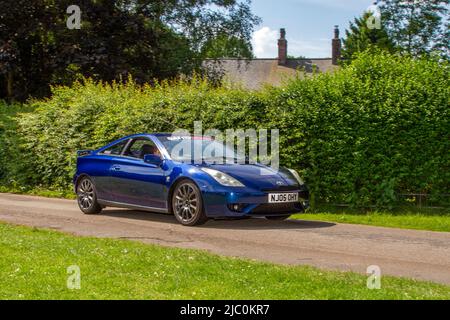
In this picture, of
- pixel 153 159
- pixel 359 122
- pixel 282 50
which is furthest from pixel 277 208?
pixel 282 50

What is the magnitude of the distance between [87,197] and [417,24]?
41796 millimetres

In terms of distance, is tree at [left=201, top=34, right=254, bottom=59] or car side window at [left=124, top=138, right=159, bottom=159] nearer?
car side window at [left=124, top=138, right=159, bottom=159]

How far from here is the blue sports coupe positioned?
38.1ft

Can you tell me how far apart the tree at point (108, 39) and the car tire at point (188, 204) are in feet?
56.1

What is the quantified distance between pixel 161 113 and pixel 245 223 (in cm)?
489

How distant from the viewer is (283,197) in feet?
39.0

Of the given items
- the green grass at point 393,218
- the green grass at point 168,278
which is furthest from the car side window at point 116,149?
the green grass at point 168,278

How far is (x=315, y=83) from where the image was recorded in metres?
15.1

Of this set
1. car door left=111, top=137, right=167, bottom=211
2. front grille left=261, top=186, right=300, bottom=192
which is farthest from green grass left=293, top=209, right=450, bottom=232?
car door left=111, top=137, right=167, bottom=211

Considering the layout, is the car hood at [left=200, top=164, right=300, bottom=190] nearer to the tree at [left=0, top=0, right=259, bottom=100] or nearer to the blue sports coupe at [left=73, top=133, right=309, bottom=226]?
the blue sports coupe at [left=73, top=133, right=309, bottom=226]

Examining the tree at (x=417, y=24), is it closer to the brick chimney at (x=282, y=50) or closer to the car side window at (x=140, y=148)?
the brick chimney at (x=282, y=50)

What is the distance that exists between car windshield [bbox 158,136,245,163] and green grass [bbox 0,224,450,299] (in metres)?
3.70

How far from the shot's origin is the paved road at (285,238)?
877 centimetres

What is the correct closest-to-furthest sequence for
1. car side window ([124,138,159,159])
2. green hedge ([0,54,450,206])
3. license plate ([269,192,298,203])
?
license plate ([269,192,298,203])
car side window ([124,138,159,159])
green hedge ([0,54,450,206])
